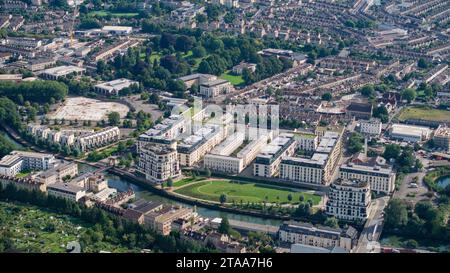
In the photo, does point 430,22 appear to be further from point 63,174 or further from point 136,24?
point 63,174

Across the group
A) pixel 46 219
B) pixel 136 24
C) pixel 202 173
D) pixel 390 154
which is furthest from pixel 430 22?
pixel 46 219

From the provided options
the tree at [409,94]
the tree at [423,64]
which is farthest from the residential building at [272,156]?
the tree at [423,64]

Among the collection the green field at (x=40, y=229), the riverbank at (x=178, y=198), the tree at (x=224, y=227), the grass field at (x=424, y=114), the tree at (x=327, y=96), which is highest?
the tree at (x=327, y=96)

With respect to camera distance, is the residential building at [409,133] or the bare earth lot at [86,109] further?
the bare earth lot at [86,109]

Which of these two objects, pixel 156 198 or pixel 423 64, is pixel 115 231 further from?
pixel 423 64

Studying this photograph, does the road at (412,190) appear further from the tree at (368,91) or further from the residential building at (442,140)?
the tree at (368,91)
